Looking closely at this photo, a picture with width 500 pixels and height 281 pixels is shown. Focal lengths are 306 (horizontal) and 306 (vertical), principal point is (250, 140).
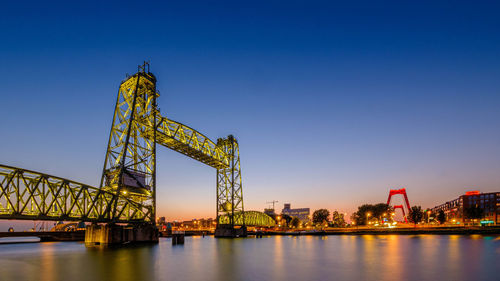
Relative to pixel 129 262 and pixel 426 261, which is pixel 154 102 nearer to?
pixel 129 262

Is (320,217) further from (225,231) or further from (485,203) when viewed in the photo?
(225,231)

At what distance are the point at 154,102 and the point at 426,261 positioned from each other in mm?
31990

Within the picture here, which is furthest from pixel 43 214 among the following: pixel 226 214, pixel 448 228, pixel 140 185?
pixel 448 228

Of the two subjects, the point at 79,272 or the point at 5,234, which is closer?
the point at 79,272

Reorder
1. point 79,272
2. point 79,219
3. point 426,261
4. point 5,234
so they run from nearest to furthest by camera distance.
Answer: point 79,272 → point 426,261 → point 79,219 → point 5,234

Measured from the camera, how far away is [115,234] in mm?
30203

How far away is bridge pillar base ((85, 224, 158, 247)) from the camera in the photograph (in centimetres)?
3003

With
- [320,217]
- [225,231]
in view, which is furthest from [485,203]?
[225,231]

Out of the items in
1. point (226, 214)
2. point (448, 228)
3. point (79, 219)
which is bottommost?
point (448, 228)

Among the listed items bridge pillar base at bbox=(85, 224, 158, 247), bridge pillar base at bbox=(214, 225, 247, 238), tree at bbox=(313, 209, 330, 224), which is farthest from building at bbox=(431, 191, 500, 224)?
bridge pillar base at bbox=(85, 224, 158, 247)

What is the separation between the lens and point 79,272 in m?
16.3

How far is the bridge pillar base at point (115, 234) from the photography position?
98.5 ft

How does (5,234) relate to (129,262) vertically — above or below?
below

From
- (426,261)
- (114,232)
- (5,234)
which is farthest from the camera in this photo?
(5,234)
